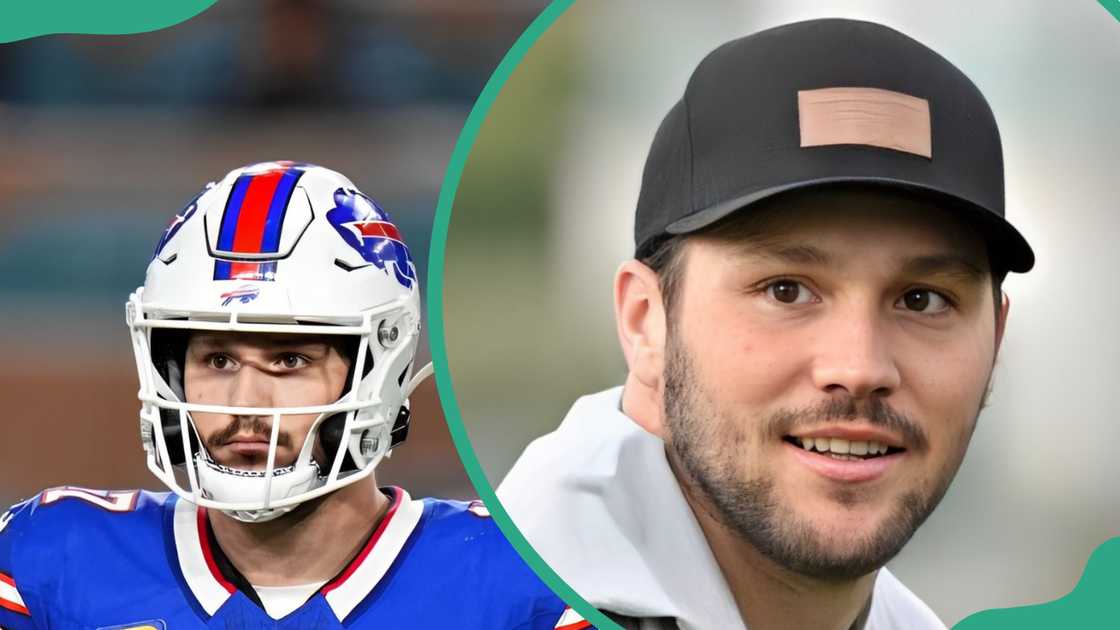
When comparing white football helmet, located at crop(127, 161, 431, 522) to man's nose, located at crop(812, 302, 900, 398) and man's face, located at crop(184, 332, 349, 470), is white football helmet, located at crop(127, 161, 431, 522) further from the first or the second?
man's nose, located at crop(812, 302, 900, 398)

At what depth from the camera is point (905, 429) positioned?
3.61 ft

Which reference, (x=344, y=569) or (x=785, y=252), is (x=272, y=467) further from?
(x=785, y=252)

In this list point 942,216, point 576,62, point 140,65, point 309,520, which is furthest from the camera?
point 140,65

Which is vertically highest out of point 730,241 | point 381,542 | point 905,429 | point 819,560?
point 730,241

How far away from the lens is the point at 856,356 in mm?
1077

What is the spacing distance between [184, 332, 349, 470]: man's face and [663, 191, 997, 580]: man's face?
670 mm

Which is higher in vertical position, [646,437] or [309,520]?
[646,437]

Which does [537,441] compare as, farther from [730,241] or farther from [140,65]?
[140,65]

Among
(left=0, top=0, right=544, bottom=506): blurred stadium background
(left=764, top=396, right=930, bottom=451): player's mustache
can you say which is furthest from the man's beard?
(left=0, top=0, right=544, bottom=506): blurred stadium background

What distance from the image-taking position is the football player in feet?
5.38

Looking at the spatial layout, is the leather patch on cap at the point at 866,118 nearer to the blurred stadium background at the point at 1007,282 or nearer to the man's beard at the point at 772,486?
the blurred stadium background at the point at 1007,282

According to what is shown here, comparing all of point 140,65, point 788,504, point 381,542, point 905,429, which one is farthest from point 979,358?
point 140,65

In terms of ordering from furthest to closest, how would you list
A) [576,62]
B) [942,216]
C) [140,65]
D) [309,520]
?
[140,65] < [309,520] < [576,62] < [942,216]

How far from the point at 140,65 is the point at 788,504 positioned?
312 centimetres
